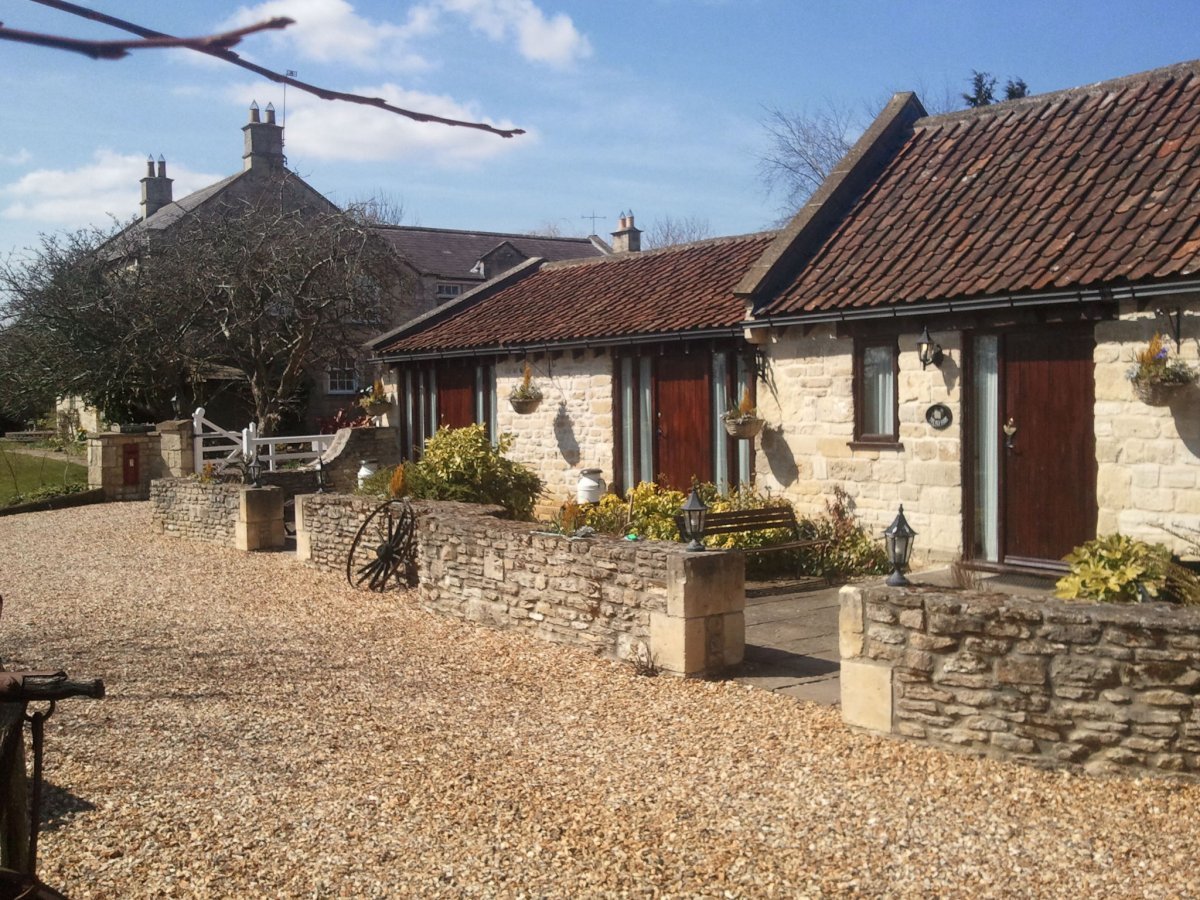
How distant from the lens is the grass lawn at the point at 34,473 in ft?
75.5

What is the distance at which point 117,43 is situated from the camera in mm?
1472

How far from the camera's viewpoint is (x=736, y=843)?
525 cm

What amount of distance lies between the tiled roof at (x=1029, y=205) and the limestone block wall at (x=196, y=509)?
27.3ft

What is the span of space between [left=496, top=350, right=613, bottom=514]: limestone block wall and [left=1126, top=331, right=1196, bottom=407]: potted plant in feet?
24.7

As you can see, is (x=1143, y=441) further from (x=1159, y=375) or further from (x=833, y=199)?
(x=833, y=199)

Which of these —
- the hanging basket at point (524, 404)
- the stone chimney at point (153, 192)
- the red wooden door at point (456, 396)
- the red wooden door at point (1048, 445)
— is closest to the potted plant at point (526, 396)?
the hanging basket at point (524, 404)

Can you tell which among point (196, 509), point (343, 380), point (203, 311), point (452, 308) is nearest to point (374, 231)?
point (203, 311)

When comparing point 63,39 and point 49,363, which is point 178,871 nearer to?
point 63,39

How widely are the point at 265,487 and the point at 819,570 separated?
8144mm

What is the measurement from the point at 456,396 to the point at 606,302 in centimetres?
325

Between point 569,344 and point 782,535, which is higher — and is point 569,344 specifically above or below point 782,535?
above

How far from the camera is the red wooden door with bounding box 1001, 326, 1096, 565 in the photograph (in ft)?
33.2

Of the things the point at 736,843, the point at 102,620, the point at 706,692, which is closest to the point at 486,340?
the point at 102,620

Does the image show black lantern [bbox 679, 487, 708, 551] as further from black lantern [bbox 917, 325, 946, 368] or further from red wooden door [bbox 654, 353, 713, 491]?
red wooden door [bbox 654, 353, 713, 491]
